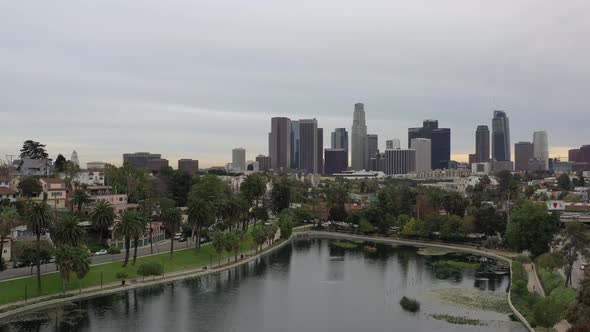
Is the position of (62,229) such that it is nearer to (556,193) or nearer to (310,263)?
(310,263)

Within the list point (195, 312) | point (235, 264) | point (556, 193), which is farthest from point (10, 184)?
point (556, 193)

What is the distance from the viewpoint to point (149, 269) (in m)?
66.4

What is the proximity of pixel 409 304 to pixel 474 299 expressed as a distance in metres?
8.48

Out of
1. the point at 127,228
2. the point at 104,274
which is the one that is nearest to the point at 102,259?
the point at 127,228

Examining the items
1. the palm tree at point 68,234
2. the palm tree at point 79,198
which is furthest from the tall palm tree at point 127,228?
the palm tree at point 79,198

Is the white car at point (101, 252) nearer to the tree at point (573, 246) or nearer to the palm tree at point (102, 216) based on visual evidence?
the palm tree at point (102, 216)

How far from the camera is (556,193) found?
169000 mm

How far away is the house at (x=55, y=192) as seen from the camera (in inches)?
3688

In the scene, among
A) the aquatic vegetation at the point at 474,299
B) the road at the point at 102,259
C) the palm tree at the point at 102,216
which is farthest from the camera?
the palm tree at the point at 102,216

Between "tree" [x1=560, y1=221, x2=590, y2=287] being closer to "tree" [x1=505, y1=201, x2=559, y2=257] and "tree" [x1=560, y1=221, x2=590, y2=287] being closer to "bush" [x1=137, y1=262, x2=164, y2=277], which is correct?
"tree" [x1=505, y1=201, x2=559, y2=257]

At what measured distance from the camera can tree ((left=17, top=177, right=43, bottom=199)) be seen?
298ft

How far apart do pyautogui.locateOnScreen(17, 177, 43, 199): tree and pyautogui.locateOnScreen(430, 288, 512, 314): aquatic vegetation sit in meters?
64.9

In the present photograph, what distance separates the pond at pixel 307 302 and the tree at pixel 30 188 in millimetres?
38046

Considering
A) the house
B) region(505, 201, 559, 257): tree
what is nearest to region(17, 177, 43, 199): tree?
the house
